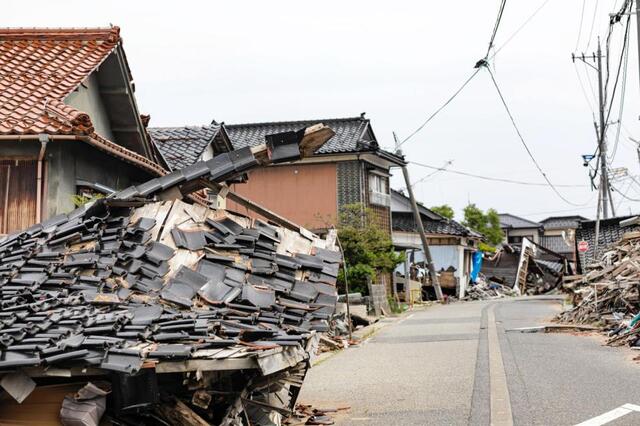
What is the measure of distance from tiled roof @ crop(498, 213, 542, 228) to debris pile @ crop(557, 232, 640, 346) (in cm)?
5372

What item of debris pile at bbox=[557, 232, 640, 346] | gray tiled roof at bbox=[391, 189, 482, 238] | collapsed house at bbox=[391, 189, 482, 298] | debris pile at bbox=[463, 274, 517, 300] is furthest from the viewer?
debris pile at bbox=[463, 274, 517, 300]

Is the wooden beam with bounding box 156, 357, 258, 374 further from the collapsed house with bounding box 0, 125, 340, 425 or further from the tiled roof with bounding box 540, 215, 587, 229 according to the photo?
the tiled roof with bounding box 540, 215, 587, 229

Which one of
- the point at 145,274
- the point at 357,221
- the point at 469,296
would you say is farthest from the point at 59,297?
the point at 469,296

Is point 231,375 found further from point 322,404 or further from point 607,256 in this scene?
point 607,256

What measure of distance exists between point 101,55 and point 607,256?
18.3 metres

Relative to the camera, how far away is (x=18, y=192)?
45.5ft

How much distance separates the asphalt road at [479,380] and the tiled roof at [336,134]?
1505cm

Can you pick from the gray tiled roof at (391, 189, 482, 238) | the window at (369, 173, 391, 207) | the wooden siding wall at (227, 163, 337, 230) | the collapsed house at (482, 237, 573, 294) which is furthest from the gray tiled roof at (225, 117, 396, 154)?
the collapsed house at (482, 237, 573, 294)

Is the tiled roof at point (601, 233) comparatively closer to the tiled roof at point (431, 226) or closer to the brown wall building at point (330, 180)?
the brown wall building at point (330, 180)

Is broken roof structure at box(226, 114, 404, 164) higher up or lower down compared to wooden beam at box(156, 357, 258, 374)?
higher up

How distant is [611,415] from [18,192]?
1045cm

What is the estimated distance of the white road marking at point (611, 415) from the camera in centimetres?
893

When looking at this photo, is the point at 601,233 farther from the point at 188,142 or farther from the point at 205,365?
the point at 205,365

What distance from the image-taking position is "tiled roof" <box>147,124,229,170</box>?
75.8ft
